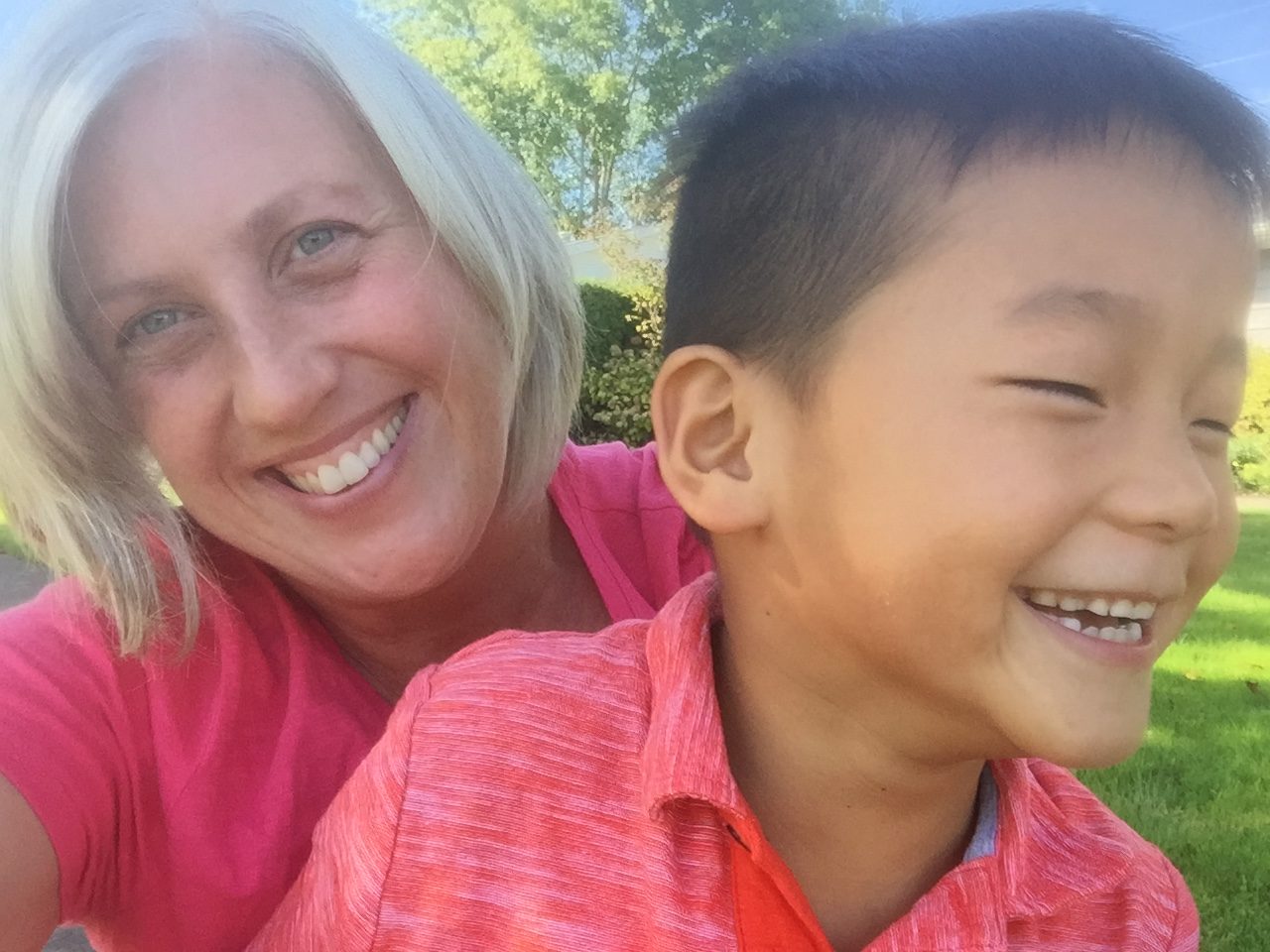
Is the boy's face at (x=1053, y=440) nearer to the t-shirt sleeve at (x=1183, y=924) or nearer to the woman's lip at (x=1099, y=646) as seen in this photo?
the woman's lip at (x=1099, y=646)

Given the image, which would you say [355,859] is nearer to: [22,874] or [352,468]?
[22,874]

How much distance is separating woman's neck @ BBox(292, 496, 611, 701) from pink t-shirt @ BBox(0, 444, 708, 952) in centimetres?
11

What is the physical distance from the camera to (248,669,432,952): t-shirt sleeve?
1.40 m

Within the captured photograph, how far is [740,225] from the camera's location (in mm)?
1494

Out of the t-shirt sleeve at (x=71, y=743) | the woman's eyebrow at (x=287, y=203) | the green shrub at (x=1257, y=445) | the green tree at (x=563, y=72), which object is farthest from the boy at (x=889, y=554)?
the green tree at (x=563, y=72)

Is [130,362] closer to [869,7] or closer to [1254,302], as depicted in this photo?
[869,7]

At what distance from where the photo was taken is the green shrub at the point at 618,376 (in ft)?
32.7

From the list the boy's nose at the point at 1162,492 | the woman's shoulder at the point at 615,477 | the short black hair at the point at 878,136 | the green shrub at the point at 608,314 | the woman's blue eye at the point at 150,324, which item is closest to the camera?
the boy's nose at the point at 1162,492

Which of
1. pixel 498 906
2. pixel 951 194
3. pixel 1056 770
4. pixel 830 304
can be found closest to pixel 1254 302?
pixel 951 194

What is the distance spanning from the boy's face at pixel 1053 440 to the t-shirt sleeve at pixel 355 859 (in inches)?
24.7

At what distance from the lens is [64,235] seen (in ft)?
5.48

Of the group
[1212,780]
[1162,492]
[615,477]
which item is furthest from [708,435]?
[1212,780]

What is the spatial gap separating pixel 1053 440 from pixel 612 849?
69 cm

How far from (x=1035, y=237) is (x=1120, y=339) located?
0.13 metres
